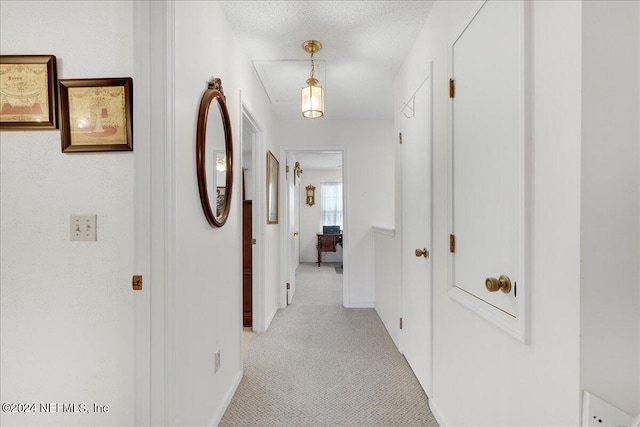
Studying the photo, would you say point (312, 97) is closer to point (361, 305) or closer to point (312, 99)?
point (312, 99)

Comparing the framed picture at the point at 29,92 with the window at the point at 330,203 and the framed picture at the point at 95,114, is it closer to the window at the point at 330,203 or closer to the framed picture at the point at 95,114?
the framed picture at the point at 95,114

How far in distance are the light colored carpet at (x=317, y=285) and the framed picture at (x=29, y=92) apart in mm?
3312

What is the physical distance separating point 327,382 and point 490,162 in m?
1.76

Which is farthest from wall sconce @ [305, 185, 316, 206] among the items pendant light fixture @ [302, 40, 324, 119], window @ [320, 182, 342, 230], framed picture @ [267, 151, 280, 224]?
pendant light fixture @ [302, 40, 324, 119]

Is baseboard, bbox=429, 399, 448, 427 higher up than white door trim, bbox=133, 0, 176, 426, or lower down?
lower down

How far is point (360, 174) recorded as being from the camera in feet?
13.1

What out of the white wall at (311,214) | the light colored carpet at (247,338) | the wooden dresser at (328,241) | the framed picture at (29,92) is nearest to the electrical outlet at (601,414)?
the framed picture at (29,92)

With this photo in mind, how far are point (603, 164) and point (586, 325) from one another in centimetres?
39

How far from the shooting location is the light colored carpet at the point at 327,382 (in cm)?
183

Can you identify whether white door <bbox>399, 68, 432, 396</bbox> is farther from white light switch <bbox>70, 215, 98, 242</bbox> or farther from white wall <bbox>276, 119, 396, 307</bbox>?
white light switch <bbox>70, 215, 98, 242</bbox>

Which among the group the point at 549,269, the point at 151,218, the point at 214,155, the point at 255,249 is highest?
the point at 214,155

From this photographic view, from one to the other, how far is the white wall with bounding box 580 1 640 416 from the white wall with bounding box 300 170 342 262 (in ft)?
23.4

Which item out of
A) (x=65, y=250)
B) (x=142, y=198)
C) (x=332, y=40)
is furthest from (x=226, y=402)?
(x=332, y=40)

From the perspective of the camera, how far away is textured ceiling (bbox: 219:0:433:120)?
192 cm
